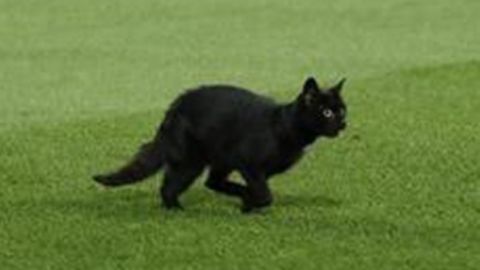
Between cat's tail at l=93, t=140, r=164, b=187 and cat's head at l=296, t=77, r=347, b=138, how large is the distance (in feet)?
2.54

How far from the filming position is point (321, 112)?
7711 millimetres

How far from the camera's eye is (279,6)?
19.5 m

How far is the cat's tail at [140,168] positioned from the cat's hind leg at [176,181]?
11 cm

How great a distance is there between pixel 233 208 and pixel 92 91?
17.1 feet

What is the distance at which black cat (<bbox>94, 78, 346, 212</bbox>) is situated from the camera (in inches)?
304

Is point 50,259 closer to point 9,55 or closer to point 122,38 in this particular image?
point 9,55

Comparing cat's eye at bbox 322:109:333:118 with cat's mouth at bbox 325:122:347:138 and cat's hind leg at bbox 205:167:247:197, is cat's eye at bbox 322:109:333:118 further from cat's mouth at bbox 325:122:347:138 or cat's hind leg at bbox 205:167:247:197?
cat's hind leg at bbox 205:167:247:197

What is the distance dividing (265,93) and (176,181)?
4.86 metres

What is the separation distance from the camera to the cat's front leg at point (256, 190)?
7707mm

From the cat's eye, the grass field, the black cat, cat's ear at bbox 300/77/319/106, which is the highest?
cat's ear at bbox 300/77/319/106

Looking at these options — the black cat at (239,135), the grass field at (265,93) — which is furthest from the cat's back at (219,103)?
the grass field at (265,93)

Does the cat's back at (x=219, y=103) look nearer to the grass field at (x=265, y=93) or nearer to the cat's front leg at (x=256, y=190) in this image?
the cat's front leg at (x=256, y=190)

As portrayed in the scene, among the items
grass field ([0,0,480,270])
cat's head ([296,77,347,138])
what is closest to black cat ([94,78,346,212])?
cat's head ([296,77,347,138])

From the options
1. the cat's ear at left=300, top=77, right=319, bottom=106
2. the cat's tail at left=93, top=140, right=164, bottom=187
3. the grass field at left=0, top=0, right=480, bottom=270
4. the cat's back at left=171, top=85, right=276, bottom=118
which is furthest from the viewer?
the cat's tail at left=93, top=140, right=164, bottom=187
